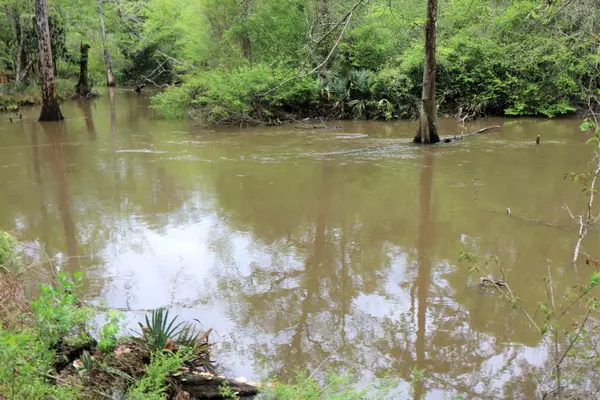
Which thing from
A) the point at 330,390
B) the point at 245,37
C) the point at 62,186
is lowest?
the point at 330,390

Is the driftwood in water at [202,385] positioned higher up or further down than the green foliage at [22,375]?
further down

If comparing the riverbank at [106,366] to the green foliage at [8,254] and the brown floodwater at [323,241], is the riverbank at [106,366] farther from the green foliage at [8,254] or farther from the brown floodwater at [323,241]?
the green foliage at [8,254]

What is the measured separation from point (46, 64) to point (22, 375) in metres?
19.2

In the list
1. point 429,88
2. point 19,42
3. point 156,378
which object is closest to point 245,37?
point 429,88

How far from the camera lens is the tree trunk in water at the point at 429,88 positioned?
12672mm

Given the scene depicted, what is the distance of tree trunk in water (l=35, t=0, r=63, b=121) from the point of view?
1850 cm

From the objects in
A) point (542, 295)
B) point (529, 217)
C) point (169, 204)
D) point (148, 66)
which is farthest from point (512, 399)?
point (148, 66)

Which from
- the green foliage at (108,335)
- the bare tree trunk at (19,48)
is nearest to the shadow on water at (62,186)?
the green foliage at (108,335)

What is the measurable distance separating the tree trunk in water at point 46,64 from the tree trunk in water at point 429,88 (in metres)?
14.5

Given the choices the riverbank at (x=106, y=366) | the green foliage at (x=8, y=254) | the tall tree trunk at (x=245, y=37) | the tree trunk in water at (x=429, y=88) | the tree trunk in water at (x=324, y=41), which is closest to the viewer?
the riverbank at (x=106, y=366)

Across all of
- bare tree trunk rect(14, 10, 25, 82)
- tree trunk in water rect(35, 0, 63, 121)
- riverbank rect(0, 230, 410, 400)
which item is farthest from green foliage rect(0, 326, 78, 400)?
Result: bare tree trunk rect(14, 10, 25, 82)

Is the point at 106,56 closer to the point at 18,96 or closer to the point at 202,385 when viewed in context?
the point at 18,96

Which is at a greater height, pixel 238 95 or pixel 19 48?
pixel 19 48

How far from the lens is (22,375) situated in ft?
9.66
